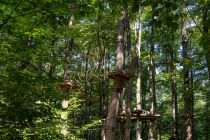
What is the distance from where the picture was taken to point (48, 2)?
16.7ft

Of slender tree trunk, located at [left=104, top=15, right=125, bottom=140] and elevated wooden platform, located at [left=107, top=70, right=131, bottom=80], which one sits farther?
slender tree trunk, located at [left=104, top=15, right=125, bottom=140]

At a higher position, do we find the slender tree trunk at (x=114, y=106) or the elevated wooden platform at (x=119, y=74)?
the elevated wooden platform at (x=119, y=74)

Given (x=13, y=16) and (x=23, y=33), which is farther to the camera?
(x=23, y=33)

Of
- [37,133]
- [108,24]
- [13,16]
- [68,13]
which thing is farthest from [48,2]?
[108,24]

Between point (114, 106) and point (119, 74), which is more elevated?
point (119, 74)

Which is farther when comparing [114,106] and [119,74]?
[114,106]

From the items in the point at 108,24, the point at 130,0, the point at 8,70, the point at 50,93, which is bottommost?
the point at 50,93

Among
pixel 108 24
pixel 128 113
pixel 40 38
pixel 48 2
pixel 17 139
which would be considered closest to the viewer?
pixel 48 2

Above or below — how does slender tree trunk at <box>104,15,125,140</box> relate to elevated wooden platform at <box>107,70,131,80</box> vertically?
below

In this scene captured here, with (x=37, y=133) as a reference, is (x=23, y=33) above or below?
above

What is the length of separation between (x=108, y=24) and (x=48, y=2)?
1659 centimetres

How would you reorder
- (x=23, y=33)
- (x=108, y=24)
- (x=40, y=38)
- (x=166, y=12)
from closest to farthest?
1. (x=166, y=12)
2. (x=23, y=33)
3. (x=40, y=38)
4. (x=108, y=24)

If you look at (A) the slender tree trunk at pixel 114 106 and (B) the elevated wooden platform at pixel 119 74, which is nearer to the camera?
(B) the elevated wooden platform at pixel 119 74

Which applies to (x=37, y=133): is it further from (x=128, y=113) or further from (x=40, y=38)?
(x=128, y=113)
